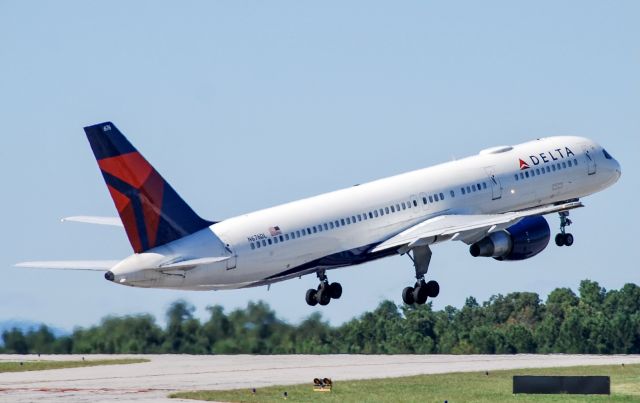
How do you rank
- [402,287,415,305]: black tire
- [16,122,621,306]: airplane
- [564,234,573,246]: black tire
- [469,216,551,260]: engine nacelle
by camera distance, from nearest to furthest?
[16,122,621,306]: airplane, [469,216,551,260]: engine nacelle, [402,287,415,305]: black tire, [564,234,573,246]: black tire

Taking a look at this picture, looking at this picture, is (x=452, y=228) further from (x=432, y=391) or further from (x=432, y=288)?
(x=432, y=391)

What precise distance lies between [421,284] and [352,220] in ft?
19.5

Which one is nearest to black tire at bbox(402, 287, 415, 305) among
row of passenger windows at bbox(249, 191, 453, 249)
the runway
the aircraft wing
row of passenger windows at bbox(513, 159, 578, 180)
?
the aircraft wing

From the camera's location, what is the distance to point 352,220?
80125mm

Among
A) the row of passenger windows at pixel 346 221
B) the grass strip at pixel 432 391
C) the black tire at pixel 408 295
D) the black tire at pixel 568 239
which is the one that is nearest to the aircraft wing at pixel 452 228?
the row of passenger windows at pixel 346 221

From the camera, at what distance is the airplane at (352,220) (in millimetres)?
73562

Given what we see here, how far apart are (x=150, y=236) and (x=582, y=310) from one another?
62.8 m

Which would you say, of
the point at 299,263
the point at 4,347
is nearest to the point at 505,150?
the point at 299,263

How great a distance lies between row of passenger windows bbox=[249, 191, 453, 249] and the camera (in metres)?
76.4

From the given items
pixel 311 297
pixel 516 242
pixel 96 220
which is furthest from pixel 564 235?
pixel 96 220

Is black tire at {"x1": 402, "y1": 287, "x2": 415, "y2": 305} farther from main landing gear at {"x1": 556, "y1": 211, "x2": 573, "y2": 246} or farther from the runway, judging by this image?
main landing gear at {"x1": 556, "y1": 211, "x2": 573, "y2": 246}

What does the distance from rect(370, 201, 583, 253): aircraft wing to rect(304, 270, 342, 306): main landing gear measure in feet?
11.4

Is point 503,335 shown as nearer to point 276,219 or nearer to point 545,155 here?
point 545,155

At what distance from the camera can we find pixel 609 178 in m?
91.7
